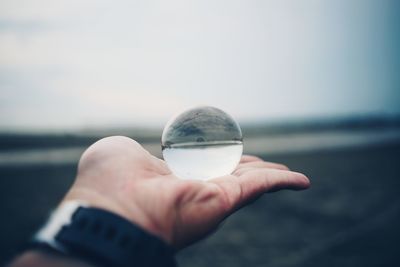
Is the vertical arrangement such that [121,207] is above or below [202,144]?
below

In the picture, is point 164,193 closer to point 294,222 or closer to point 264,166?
point 264,166

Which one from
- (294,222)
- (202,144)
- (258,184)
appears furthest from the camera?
(294,222)

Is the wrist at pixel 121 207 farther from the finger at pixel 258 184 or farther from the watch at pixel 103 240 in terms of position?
the finger at pixel 258 184

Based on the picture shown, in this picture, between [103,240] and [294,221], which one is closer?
[103,240]

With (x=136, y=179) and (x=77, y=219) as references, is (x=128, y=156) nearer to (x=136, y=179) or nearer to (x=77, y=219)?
(x=136, y=179)

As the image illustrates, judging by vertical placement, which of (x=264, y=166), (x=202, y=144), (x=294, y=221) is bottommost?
(x=294, y=221)

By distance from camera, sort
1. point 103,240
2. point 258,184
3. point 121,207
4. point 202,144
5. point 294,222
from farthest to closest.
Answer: point 294,222, point 202,144, point 258,184, point 121,207, point 103,240

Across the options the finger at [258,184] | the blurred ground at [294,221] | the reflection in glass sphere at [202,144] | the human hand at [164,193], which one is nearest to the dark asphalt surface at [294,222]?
the blurred ground at [294,221]

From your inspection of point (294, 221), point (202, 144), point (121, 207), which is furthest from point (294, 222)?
point (121, 207)
